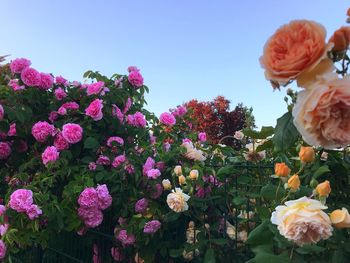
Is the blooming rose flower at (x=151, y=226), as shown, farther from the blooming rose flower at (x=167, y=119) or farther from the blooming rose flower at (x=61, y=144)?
the blooming rose flower at (x=167, y=119)

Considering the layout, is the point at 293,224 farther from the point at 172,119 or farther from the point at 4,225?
the point at 172,119

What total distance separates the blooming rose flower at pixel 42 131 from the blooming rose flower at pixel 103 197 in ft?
2.33

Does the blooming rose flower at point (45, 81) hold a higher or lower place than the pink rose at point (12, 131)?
higher

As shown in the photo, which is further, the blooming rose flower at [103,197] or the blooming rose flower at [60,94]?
the blooming rose flower at [60,94]

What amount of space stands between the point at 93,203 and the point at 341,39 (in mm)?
1865

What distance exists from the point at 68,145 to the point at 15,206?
2.00ft

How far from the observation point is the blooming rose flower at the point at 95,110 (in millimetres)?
3148

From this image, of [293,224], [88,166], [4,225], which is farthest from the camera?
[88,166]

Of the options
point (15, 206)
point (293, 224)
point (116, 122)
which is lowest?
point (293, 224)

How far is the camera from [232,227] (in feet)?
7.14

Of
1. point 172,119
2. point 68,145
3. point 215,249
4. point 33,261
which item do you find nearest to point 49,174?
point 68,145

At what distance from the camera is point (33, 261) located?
3.32 m

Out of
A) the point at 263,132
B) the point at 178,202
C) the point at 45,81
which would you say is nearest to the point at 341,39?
the point at 263,132

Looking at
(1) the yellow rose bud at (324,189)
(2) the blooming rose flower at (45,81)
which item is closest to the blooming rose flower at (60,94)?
(2) the blooming rose flower at (45,81)
